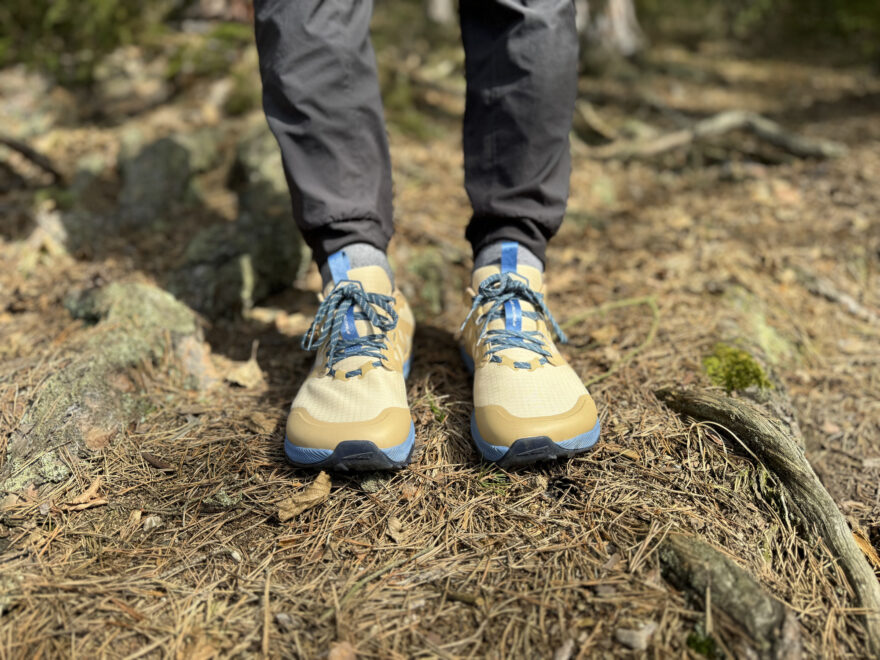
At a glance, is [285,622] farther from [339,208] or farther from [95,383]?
[339,208]

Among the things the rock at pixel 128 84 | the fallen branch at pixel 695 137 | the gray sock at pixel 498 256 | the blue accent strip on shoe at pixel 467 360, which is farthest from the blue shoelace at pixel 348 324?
the rock at pixel 128 84

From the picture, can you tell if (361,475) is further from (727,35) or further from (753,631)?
(727,35)

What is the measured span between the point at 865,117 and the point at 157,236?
561 cm

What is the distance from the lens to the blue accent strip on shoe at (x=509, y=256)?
195cm

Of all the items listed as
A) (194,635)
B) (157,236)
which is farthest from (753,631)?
(157,236)

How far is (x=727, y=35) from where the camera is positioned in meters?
8.30

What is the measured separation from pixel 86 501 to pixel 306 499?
565 mm

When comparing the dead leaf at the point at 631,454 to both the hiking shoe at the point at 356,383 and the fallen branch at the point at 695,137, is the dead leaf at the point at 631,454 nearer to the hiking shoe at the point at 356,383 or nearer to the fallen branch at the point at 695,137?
the hiking shoe at the point at 356,383

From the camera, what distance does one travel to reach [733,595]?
125 cm

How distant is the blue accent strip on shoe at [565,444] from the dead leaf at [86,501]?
100 centimetres

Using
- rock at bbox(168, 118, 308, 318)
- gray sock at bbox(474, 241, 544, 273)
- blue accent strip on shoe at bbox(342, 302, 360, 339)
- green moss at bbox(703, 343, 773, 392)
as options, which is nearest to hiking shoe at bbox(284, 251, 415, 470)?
blue accent strip on shoe at bbox(342, 302, 360, 339)

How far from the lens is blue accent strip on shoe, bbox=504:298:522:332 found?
73.7 inches

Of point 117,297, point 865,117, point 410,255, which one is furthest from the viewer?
point 865,117

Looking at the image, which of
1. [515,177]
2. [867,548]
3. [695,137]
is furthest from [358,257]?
[695,137]
